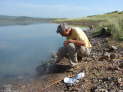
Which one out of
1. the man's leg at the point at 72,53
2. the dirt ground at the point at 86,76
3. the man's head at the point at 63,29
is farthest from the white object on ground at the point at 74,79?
the man's head at the point at 63,29

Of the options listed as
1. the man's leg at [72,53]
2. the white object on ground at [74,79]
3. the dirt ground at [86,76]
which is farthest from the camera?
the man's leg at [72,53]

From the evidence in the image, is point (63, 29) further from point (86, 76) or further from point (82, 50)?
point (86, 76)

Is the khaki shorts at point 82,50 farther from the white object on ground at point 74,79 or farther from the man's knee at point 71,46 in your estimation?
the white object on ground at point 74,79

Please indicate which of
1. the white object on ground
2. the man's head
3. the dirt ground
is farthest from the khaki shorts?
the white object on ground

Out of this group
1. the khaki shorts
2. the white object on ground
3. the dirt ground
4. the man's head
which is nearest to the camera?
the dirt ground

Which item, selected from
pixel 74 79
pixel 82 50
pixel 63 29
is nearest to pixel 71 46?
pixel 82 50

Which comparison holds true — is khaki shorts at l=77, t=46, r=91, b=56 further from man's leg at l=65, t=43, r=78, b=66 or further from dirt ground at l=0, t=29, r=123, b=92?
dirt ground at l=0, t=29, r=123, b=92

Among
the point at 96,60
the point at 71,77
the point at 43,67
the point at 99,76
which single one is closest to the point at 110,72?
the point at 99,76

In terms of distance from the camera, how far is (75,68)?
852 cm

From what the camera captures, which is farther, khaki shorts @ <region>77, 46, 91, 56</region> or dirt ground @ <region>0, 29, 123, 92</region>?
khaki shorts @ <region>77, 46, 91, 56</region>

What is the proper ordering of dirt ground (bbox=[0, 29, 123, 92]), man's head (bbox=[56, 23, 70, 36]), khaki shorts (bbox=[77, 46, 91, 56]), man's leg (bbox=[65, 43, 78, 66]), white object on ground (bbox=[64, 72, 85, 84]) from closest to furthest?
dirt ground (bbox=[0, 29, 123, 92]), white object on ground (bbox=[64, 72, 85, 84]), man's head (bbox=[56, 23, 70, 36]), man's leg (bbox=[65, 43, 78, 66]), khaki shorts (bbox=[77, 46, 91, 56])

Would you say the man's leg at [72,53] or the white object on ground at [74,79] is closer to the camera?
the white object on ground at [74,79]

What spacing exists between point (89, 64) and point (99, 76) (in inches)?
52.1

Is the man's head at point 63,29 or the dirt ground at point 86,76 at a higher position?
the man's head at point 63,29
